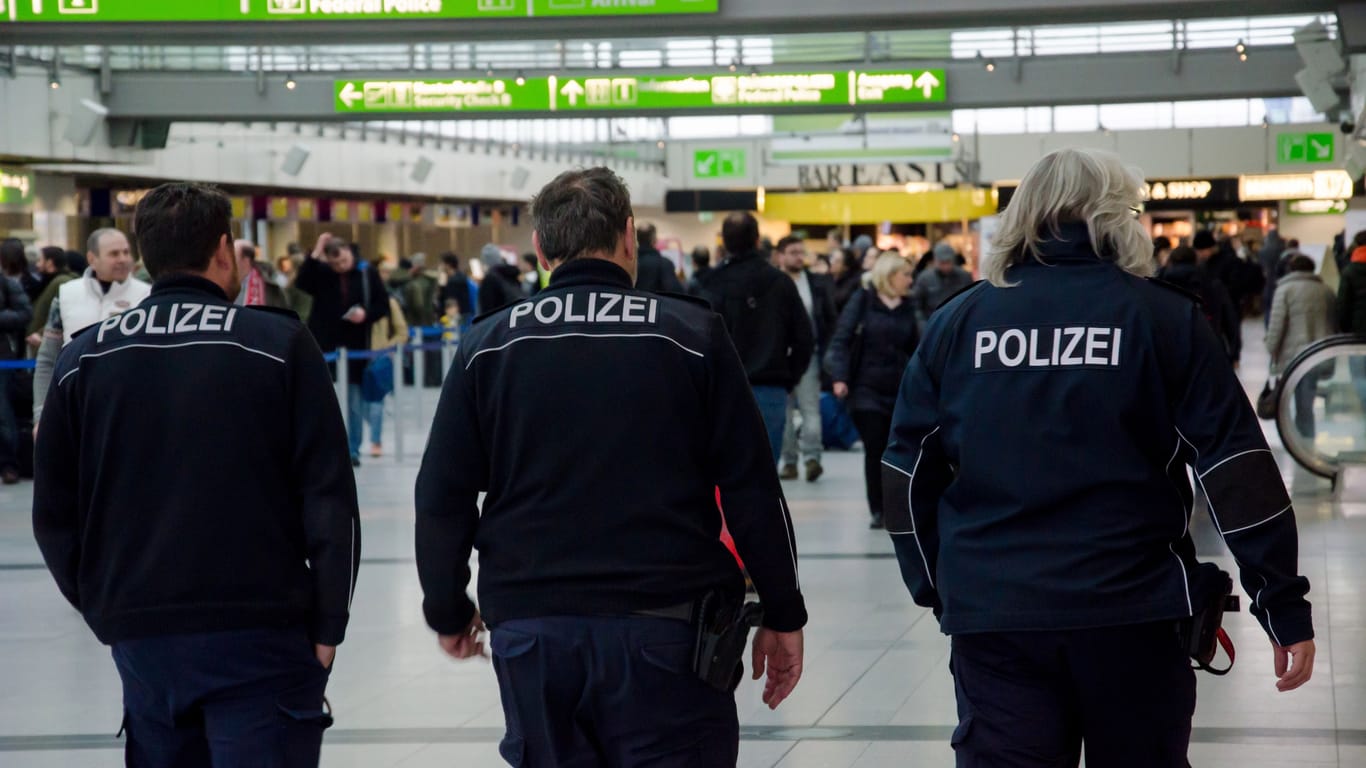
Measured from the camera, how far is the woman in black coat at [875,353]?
9.94 metres

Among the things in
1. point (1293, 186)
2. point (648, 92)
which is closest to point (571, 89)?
point (648, 92)

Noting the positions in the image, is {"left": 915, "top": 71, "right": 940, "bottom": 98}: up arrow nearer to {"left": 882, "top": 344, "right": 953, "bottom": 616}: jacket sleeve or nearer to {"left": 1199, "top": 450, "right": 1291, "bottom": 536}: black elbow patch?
{"left": 882, "top": 344, "right": 953, "bottom": 616}: jacket sleeve

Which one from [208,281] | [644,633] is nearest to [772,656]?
[644,633]

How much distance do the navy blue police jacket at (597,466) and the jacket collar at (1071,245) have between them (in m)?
0.59

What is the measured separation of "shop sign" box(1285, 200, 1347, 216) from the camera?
44250 millimetres

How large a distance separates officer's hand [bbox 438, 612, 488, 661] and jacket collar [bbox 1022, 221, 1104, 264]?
120 centimetres

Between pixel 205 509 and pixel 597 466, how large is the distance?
744 millimetres

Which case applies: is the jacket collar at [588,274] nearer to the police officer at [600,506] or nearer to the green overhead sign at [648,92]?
the police officer at [600,506]

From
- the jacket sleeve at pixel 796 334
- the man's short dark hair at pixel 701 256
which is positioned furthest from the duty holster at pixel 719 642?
the man's short dark hair at pixel 701 256

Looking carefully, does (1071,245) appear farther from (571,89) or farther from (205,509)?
(571,89)

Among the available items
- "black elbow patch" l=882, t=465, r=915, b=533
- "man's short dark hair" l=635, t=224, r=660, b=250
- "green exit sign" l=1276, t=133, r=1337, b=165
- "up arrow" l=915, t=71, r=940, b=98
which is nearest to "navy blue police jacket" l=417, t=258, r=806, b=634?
"black elbow patch" l=882, t=465, r=915, b=533

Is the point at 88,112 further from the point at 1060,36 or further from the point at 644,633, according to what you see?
the point at 644,633

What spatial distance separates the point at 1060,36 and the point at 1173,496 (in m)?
18.0

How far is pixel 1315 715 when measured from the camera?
563 cm
